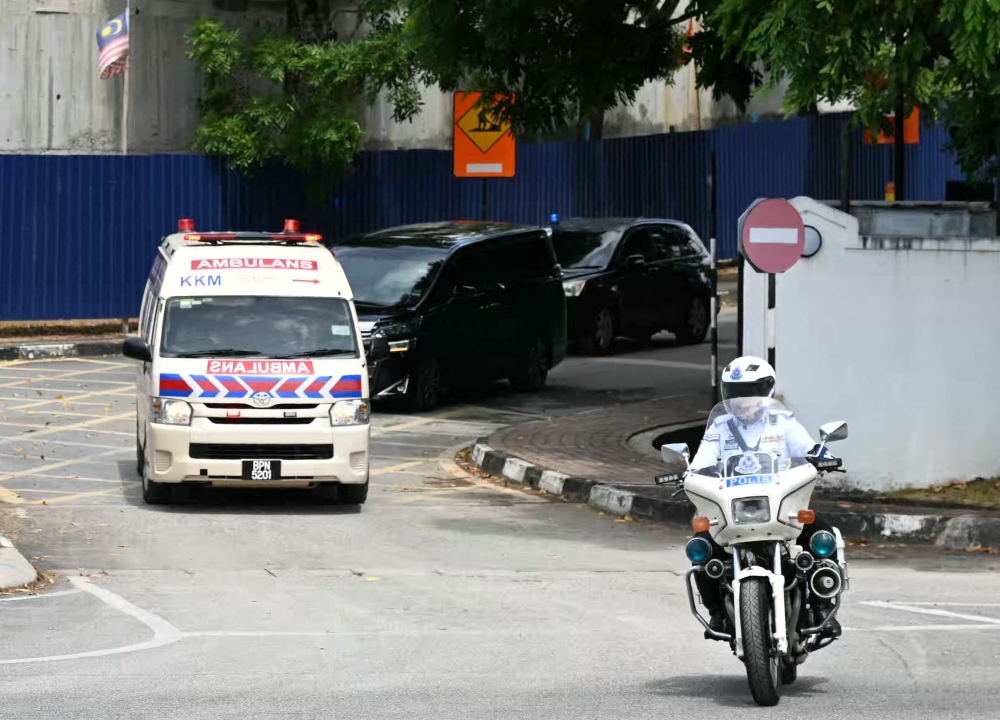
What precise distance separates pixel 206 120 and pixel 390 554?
16098 mm

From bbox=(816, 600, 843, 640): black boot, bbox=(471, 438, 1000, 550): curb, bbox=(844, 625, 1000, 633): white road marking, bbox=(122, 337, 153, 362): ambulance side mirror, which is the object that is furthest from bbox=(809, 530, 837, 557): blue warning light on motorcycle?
bbox=(122, 337, 153, 362): ambulance side mirror

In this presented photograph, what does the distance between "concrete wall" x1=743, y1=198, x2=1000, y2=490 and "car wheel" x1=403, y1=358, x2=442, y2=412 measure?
604 centimetres

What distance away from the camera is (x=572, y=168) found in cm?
3095

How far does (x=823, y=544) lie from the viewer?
8242 mm

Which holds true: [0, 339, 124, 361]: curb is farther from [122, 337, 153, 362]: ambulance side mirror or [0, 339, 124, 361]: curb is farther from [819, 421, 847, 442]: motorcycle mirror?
[819, 421, 847, 442]: motorcycle mirror

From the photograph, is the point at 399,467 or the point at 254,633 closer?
the point at 254,633

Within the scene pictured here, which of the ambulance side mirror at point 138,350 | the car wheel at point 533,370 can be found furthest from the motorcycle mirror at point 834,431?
the car wheel at point 533,370

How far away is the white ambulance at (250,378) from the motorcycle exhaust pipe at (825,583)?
641cm

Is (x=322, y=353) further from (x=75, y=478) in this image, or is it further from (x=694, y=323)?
(x=694, y=323)

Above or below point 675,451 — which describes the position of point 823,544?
below

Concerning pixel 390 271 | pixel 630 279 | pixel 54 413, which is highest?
pixel 390 271

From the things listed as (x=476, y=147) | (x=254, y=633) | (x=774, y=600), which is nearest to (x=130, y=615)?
(x=254, y=633)

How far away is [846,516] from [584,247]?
1284cm

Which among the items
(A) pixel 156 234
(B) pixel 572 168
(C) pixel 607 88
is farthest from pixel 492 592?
(B) pixel 572 168
